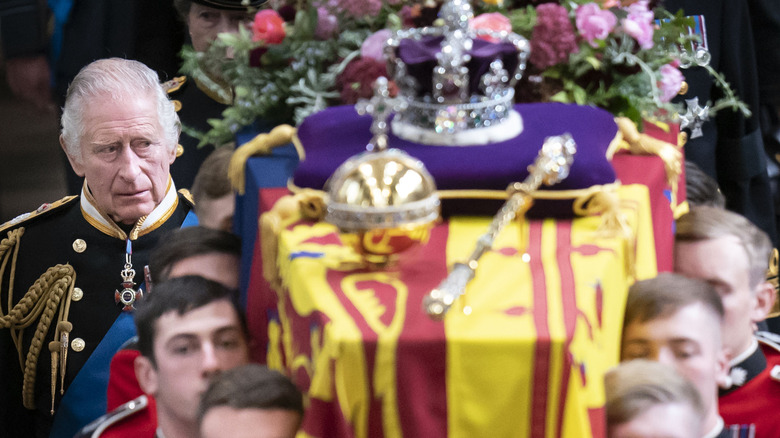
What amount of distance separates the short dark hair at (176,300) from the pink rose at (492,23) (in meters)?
0.50

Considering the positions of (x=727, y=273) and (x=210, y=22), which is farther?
(x=210, y=22)

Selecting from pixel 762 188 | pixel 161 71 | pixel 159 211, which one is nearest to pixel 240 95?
Result: pixel 159 211

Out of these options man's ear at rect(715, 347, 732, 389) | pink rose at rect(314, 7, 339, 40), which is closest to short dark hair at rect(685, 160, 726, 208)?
man's ear at rect(715, 347, 732, 389)

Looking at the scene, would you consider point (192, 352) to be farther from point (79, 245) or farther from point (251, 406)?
point (79, 245)

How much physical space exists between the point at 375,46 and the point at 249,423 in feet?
2.24

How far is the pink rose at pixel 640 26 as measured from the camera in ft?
5.69

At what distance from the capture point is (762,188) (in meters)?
2.85

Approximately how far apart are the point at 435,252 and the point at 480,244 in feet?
0.34

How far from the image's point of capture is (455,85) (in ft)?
4.48

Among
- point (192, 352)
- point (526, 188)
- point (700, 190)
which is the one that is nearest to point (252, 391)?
point (192, 352)

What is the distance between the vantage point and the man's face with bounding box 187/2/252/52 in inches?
93.7

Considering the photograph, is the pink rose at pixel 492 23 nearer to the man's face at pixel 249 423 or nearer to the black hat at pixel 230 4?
the man's face at pixel 249 423

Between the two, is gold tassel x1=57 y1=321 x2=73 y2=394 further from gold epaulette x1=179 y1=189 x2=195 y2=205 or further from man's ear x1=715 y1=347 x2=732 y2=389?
man's ear x1=715 y1=347 x2=732 y2=389

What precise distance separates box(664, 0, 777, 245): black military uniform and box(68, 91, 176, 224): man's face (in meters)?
1.22
